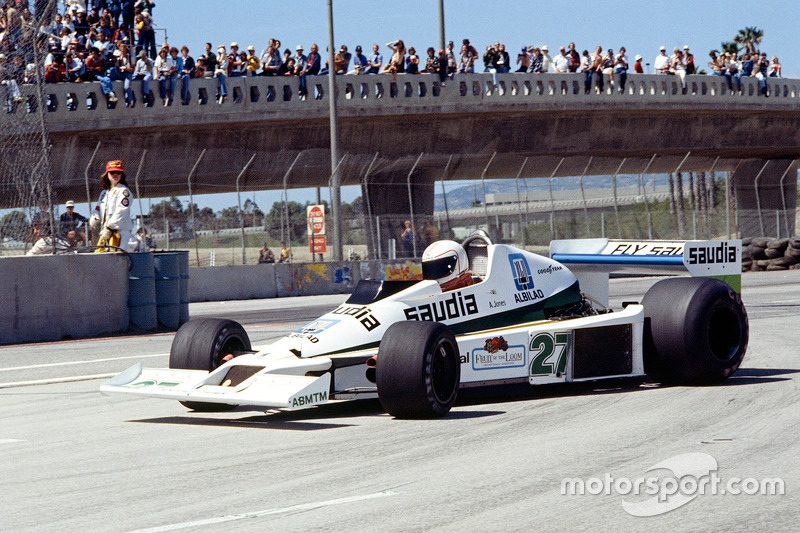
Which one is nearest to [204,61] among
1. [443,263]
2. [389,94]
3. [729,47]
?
[389,94]

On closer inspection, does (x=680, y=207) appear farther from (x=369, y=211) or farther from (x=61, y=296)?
(x=61, y=296)

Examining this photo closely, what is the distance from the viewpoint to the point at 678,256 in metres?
9.96

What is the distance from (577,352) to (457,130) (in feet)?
88.2

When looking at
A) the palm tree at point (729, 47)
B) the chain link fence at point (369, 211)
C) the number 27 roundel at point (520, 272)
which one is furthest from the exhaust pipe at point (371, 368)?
the palm tree at point (729, 47)

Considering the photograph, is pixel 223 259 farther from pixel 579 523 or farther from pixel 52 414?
pixel 579 523

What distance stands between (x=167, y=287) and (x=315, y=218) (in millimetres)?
11038

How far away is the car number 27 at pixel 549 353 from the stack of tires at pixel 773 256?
1022 inches

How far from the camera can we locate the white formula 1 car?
7152 millimetres

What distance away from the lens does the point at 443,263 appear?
339 inches

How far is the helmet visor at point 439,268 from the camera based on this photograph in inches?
338

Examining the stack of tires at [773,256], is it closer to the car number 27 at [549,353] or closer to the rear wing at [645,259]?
the rear wing at [645,259]

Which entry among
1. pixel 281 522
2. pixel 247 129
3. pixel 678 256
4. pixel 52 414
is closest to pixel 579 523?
pixel 281 522

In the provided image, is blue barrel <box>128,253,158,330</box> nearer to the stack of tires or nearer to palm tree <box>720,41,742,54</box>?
the stack of tires

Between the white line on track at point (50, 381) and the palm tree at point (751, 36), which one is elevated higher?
the palm tree at point (751, 36)
